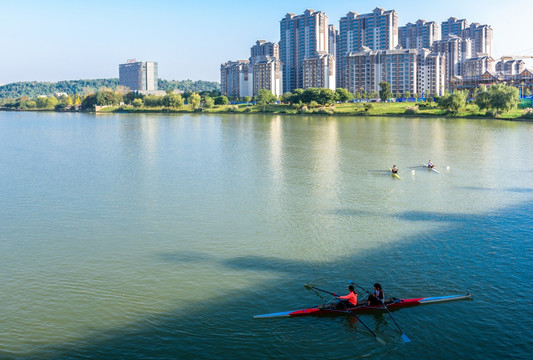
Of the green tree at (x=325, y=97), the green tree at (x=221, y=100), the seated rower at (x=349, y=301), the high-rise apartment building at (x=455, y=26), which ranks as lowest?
the seated rower at (x=349, y=301)

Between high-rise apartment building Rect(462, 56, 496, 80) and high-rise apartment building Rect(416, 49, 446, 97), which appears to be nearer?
high-rise apartment building Rect(416, 49, 446, 97)

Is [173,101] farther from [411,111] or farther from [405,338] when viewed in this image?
[405,338]

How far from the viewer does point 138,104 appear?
159m

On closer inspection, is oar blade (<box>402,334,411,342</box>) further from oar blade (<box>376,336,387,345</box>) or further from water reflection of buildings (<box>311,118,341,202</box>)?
water reflection of buildings (<box>311,118,341,202</box>)

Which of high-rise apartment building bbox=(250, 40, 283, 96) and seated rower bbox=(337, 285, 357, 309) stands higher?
high-rise apartment building bbox=(250, 40, 283, 96)

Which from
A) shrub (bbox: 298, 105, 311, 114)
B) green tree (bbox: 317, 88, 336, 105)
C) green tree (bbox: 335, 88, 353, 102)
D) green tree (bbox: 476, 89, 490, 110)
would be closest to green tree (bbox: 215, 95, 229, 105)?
shrub (bbox: 298, 105, 311, 114)

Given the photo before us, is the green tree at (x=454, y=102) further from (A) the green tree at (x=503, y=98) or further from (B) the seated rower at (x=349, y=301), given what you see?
(B) the seated rower at (x=349, y=301)

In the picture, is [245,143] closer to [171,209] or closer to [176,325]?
[171,209]

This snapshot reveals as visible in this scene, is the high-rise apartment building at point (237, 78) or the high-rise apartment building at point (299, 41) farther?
the high-rise apartment building at point (299, 41)

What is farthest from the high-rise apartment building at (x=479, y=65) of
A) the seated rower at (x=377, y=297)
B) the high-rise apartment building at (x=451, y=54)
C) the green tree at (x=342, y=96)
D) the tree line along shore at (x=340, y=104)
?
the seated rower at (x=377, y=297)

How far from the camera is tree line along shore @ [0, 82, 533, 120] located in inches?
3479

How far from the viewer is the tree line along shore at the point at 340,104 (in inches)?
3479

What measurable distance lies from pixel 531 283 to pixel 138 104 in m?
155

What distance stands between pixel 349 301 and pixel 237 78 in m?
175
